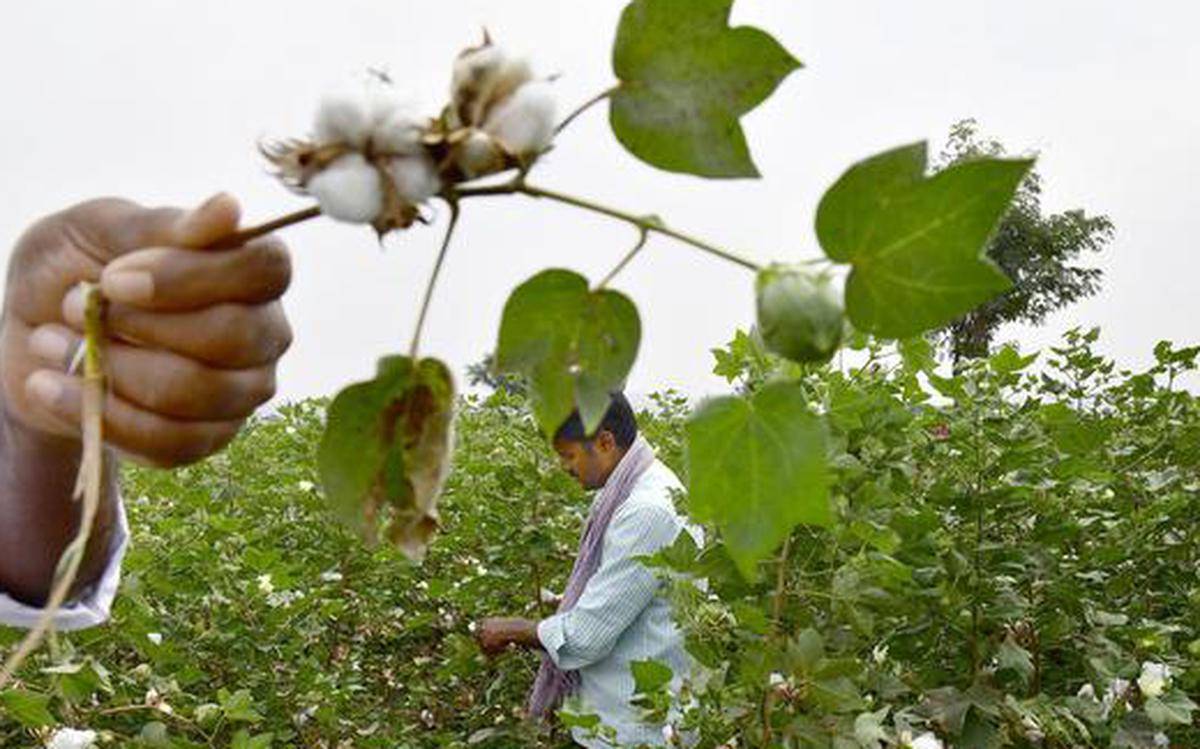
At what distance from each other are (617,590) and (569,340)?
7.00ft

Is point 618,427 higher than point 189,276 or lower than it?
lower

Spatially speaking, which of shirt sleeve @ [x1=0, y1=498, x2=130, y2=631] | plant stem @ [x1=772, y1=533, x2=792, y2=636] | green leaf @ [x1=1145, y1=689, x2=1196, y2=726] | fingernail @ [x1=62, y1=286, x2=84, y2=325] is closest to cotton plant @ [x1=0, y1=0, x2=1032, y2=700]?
fingernail @ [x1=62, y1=286, x2=84, y2=325]

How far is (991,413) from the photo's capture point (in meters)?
1.91

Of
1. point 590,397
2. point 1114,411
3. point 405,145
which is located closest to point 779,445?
point 590,397

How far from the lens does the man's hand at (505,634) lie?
2.84 meters

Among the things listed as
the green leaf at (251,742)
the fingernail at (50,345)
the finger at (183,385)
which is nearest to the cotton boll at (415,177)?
the finger at (183,385)

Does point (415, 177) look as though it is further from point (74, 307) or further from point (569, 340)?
point (74, 307)

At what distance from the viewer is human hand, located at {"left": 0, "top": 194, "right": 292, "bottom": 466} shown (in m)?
0.64

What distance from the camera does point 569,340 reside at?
0.56m

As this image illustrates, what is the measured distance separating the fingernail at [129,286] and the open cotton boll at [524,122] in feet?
0.71

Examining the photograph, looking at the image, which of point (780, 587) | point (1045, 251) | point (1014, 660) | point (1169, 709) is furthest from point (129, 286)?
point (1045, 251)

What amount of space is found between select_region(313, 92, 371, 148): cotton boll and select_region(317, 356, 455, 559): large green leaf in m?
0.09

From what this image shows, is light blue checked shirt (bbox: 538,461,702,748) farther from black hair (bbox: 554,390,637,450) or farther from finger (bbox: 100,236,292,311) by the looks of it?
finger (bbox: 100,236,292,311)

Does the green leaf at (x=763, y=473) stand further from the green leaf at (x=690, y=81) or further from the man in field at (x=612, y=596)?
the man in field at (x=612, y=596)
